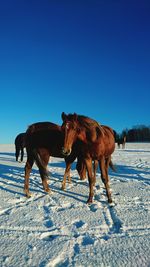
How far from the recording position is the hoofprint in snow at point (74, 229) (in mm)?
3217

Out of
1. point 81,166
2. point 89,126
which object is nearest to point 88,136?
point 89,126

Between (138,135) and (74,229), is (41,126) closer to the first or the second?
(74,229)

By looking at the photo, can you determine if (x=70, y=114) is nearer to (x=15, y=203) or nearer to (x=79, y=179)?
(x=15, y=203)

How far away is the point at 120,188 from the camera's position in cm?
754

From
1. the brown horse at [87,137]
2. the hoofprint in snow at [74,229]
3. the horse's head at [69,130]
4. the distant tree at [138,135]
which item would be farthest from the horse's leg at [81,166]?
the distant tree at [138,135]

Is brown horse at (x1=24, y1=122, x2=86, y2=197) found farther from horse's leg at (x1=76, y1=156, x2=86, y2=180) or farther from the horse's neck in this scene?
horse's leg at (x1=76, y1=156, x2=86, y2=180)

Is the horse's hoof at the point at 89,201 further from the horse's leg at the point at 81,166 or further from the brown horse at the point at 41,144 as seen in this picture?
the horse's leg at the point at 81,166

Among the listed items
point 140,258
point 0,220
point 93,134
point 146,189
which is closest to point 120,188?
point 146,189

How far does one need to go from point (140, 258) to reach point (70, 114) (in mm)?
3307

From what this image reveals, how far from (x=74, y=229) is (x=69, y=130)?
2.07 metres

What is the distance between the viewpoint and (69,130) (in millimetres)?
5441

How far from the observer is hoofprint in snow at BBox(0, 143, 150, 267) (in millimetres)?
3217

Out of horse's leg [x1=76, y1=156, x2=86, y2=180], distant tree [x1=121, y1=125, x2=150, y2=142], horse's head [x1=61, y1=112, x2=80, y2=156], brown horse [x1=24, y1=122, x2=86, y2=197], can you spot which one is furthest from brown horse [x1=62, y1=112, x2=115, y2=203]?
distant tree [x1=121, y1=125, x2=150, y2=142]

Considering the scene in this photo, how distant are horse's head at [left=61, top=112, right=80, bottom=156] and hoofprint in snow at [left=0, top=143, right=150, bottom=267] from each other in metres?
1.28
